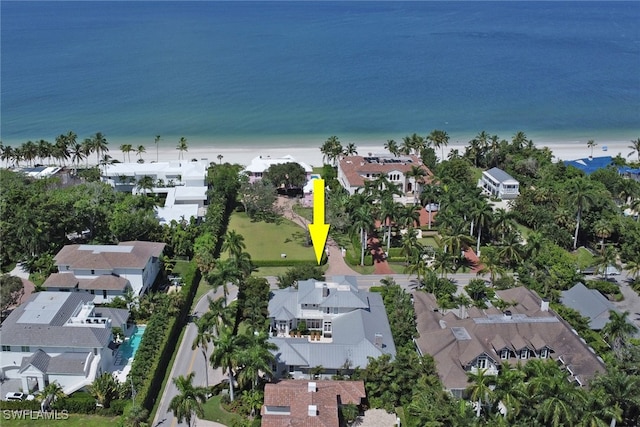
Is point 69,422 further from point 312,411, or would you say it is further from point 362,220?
point 362,220

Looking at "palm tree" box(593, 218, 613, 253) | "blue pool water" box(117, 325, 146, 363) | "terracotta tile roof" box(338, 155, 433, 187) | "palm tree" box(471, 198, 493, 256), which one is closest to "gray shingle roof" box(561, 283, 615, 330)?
"palm tree" box(471, 198, 493, 256)

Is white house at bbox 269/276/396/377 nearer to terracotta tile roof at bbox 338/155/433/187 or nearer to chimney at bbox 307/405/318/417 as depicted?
chimney at bbox 307/405/318/417

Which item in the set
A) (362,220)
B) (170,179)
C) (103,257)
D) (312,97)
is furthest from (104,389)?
(312,97)

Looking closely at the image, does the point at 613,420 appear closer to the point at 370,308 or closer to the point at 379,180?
the point at 370,308

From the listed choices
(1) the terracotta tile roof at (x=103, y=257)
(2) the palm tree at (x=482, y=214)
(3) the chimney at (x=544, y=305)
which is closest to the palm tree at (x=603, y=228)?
(2) the palm tree at (x=482, y=214)

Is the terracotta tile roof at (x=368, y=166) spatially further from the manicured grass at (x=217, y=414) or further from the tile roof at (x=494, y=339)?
the manicured grass at (x=217, y=414)

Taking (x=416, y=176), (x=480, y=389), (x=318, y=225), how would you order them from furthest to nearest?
1. (x=416, y=176)
2. (x=318, y=225)
3. (x=480, y=389)

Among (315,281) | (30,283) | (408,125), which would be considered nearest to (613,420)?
(315,281)
